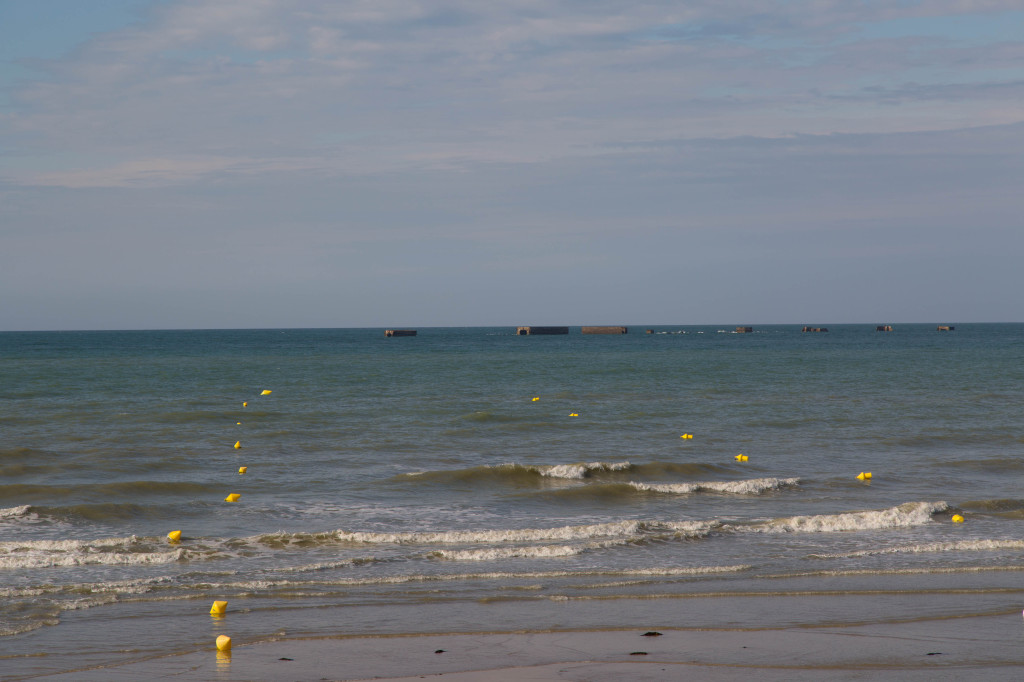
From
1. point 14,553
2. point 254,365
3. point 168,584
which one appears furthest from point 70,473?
point 254,365

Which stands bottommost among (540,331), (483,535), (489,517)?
(489,517)

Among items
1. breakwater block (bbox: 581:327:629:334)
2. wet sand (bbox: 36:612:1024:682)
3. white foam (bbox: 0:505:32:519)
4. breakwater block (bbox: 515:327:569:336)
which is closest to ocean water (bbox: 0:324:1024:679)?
white foam (bbox: 0:505:32:519)

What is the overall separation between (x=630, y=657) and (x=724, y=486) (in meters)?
10.4

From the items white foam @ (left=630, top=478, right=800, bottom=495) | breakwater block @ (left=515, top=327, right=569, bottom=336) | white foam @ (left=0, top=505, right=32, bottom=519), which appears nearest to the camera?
white foam @ (left=0, top=505, right=32, bottom=519)

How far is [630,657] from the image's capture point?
7828 mm

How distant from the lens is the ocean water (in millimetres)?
9461

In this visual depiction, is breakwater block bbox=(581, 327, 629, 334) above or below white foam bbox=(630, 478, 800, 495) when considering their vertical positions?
above

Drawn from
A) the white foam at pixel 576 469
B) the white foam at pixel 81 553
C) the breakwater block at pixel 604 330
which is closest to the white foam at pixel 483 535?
the white foam at pixel 81 553

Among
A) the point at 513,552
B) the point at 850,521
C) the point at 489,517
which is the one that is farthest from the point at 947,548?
the point at 489,517

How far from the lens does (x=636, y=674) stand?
24.2 feet

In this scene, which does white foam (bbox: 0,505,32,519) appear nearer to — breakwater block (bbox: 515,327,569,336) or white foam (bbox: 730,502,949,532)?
white foam (bbox: 730,502,949,532)

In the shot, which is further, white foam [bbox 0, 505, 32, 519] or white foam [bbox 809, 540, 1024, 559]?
white foam [bbox 0, 505, 32, 519]

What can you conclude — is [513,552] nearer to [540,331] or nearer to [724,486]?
[724,486]

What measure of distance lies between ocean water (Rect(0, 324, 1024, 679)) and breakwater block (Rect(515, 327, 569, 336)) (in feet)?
465
